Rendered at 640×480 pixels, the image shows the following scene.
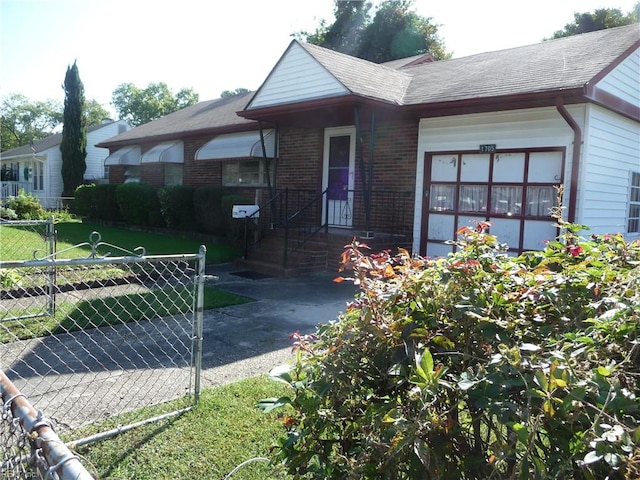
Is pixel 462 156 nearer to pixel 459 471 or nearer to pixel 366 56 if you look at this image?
pixel 459 471

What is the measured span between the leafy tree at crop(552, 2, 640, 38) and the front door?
25.3m

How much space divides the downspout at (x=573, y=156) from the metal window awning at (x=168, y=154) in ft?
41.4

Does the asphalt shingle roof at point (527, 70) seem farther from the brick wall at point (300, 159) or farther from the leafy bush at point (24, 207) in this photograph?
the leafy bush at point (24, 207)

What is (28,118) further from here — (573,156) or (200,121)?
(573,156)

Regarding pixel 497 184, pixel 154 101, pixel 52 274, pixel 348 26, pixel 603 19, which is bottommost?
pixel 52 274

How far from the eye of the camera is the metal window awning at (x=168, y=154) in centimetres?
1706

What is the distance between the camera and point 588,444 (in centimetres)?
116

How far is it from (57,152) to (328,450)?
3565 cm

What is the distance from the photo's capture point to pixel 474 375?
4.57 ft

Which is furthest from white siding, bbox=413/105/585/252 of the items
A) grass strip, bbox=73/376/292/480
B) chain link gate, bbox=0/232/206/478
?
grass strip, bbox=73/376/292/480

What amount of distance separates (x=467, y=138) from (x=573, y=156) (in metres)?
1.97

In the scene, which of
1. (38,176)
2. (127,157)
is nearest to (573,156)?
(127,157)

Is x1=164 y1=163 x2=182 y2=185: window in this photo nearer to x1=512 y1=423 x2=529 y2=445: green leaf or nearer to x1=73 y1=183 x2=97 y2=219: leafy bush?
x1=73 y1=183 x2=97 y2=219: leafy bush

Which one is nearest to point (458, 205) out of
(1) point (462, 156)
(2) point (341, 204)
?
(1) point (462, 156)
